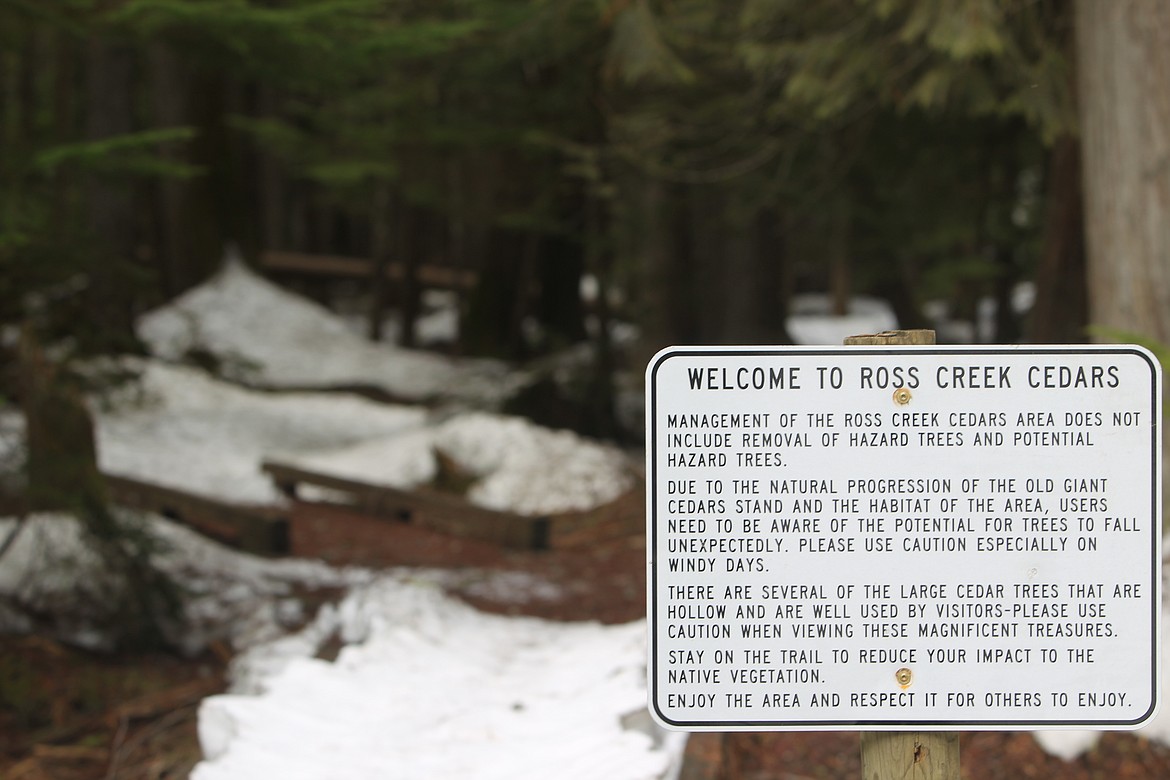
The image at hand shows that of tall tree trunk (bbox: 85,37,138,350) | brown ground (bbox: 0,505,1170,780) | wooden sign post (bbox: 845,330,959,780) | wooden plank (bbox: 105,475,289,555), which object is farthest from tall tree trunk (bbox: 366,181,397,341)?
wooden sign post (bbox: 845,330,959,780)

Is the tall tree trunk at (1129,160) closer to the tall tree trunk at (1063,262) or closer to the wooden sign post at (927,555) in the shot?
the tall tree trunk at (1063,262)

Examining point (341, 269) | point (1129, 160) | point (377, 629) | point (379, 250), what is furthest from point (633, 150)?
point (341, 269)

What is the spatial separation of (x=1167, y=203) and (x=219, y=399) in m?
10.8

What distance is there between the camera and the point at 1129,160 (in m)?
5.88

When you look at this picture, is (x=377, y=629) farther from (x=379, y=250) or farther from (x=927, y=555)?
(x=379, y=250)

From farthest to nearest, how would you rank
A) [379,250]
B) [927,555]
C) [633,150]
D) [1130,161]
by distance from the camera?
[379,250]
[633,150]
[1130,161]
[927,555]

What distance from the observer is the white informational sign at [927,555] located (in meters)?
2.12

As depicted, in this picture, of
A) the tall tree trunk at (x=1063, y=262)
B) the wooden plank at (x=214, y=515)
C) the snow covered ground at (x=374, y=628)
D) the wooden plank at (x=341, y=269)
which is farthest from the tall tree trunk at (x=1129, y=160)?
the wooden plank at (x=341, y=269)

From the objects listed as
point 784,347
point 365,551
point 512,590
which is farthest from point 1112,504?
point 365,551

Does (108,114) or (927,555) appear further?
(108,114)

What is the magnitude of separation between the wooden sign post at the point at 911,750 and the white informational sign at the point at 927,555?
0.29 feet

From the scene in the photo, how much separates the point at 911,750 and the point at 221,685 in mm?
4492

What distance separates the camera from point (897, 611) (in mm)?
2133

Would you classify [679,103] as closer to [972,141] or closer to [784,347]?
[972,141]
